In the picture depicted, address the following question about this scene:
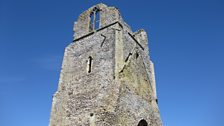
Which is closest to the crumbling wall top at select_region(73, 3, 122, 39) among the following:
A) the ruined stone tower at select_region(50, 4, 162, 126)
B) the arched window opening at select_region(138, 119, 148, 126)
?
the ruined stone tower at select_region(50, 4, 162, 126)

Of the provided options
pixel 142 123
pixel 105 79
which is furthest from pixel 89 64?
pixel 142 123

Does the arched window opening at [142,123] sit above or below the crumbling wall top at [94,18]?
below

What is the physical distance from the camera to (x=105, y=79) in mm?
10492

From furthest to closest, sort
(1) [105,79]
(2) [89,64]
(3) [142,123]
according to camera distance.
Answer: (2) [89,64], (3) [142,123], (1) [105,79]

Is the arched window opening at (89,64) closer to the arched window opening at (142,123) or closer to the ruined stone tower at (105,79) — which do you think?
the ruined stone tower at (105,79)

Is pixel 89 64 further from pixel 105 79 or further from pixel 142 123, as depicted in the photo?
pixel 142 123

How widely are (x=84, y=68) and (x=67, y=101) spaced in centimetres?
192

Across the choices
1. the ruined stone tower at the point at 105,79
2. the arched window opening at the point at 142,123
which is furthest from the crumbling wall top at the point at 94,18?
the arched window opening at the point at 142,123

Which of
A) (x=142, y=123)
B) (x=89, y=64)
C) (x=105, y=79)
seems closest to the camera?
(x=105, y=79)

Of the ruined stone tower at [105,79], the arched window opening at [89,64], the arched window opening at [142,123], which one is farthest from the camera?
the arched window opening at [89,64]

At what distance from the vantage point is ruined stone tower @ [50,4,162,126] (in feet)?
31.8

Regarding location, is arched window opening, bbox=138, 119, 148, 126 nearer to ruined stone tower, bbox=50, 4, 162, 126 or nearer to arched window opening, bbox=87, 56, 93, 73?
ruined stone tower, bbox=50, 4, 162, 126

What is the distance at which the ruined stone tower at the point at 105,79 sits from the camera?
9.68m

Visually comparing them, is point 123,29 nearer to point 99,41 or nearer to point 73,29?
point 99,41
